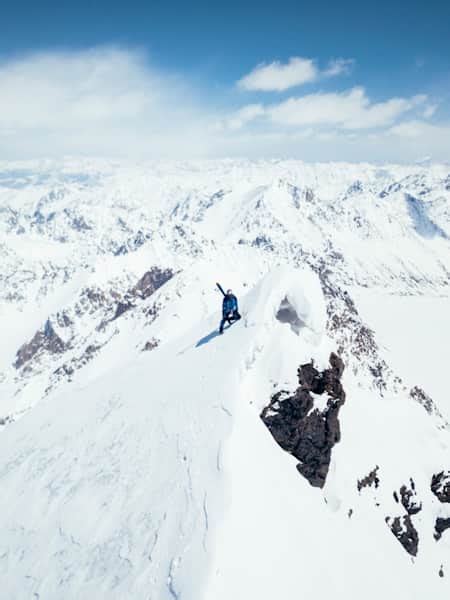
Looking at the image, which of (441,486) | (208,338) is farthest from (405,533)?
(208,338)

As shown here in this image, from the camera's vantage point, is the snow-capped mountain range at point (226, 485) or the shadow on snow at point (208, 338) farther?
the shadow on snow at point (208, 338)

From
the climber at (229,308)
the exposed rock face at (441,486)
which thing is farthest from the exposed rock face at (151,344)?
the climber at (229,308)

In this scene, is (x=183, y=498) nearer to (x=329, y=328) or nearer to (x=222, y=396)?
(x=222, y=396)

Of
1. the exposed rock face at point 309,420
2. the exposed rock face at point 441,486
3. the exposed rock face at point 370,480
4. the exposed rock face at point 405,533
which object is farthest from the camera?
the exposed rock face at point 441,486

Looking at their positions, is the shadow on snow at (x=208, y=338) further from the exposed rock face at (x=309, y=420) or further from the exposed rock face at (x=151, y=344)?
the exposed rock face at (x=151, y=344)

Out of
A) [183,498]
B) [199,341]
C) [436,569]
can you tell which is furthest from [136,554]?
[436,569]

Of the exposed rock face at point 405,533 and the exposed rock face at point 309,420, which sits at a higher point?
the exposed rock face at point 309,420
